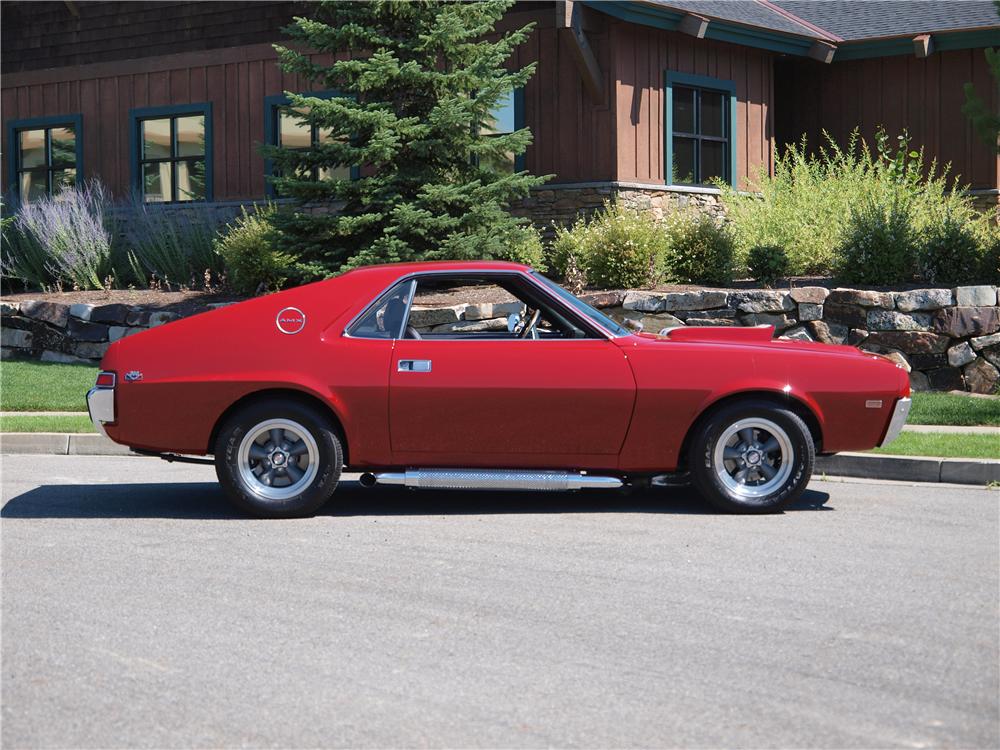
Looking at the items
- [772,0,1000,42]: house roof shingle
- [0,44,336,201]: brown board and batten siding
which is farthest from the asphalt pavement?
[772,0,1000,42]: house roof shingle

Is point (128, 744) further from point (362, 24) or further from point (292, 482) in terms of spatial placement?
point (362, 24)

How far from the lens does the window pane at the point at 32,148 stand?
24.1 metres

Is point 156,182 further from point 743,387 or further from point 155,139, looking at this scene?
point 743,387

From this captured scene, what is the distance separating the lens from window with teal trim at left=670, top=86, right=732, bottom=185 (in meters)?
19.9

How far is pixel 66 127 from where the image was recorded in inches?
936

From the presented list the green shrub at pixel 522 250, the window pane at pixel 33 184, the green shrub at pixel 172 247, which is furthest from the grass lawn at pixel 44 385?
the window pane at pixel 33 184

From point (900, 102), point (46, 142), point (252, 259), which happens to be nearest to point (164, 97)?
point (46, 142)

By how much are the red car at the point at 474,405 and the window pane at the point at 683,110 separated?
489 inches

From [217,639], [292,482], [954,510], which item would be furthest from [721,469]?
[217,639]

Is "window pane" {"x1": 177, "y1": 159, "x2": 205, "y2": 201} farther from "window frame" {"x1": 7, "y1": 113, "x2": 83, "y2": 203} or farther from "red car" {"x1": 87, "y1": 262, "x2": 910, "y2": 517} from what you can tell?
"red car" {"x1": 87, "y1": 262, "x2": 910, "y2": 517}

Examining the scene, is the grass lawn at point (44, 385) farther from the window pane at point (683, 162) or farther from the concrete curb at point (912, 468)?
the window pane at point (683, 162)

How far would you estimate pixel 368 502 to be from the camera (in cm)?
875

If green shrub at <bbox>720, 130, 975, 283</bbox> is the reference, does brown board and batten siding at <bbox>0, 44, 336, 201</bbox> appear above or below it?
above

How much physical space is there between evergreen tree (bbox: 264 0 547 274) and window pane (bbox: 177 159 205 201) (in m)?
6.33
